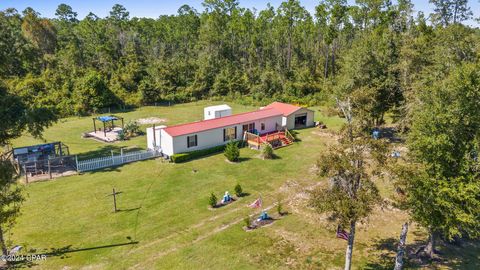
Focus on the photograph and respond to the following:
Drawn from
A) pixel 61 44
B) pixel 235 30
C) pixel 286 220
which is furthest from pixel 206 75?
pixel 286 220

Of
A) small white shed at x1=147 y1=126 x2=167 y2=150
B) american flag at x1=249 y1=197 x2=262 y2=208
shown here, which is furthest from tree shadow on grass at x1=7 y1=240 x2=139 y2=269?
small white shed at x1=147 y1=126 x2=167 y2=150

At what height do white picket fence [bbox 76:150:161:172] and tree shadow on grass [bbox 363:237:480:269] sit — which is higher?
white picket fence [bbox 76:150:161:172]

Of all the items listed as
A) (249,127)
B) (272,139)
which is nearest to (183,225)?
(272,139)

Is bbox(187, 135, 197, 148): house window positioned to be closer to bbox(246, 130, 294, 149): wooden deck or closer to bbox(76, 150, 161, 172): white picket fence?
bbox(76, 150, 161, 172): white picket fence

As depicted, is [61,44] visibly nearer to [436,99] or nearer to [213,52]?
[213,52]

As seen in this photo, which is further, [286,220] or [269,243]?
[286,220]

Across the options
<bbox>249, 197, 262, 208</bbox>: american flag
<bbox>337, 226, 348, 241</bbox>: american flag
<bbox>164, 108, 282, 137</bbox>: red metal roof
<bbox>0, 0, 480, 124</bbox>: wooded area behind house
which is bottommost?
<bbox>337, 226, 348, 241</bbox>: american flag
